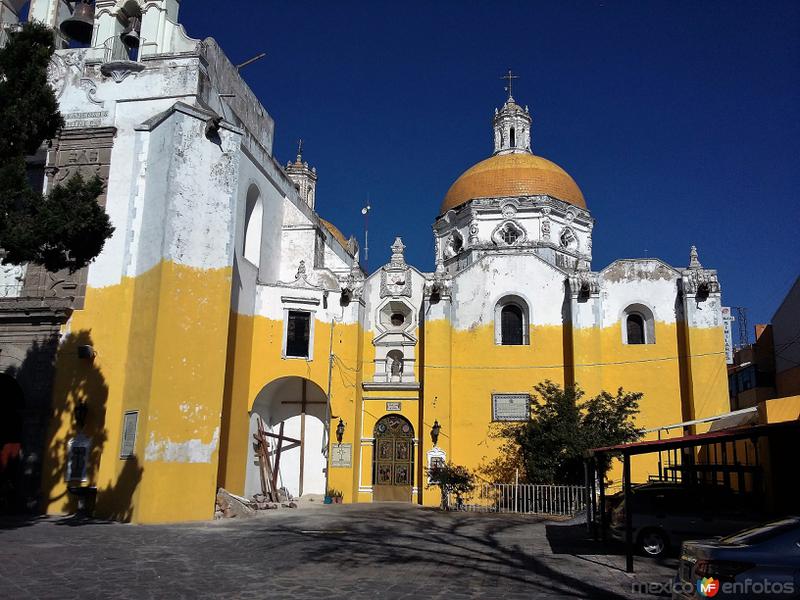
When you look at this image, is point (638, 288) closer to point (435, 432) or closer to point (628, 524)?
point (435, 432)

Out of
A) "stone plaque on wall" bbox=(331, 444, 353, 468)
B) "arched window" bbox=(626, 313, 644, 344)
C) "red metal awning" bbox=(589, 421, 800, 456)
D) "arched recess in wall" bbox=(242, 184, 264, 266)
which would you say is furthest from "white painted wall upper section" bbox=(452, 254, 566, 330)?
"red metal awning" bbox=(589, 421, 800, 456)

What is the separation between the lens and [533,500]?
20.9 metres

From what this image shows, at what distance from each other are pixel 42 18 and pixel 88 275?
389 inches

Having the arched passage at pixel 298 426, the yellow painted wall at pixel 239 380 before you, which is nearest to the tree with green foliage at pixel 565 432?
the yellow painted wall at pixel 239 380

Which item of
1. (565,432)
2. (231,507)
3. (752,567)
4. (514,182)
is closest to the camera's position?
(752,567)

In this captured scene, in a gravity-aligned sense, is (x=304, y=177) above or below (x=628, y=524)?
above

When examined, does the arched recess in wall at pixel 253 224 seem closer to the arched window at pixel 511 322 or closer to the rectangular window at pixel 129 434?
the rectangular window at pixel 129 434

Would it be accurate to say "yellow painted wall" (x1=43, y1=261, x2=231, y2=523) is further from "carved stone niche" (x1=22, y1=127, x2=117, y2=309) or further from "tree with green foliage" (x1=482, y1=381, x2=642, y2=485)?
"tree with green foliage" (x1=482, y1=381, x2=642, y2=485)

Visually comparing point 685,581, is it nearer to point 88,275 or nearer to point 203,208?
point 203,208

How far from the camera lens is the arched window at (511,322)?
82.2 ft

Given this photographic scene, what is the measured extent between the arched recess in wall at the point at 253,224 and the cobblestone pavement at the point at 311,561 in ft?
31.3

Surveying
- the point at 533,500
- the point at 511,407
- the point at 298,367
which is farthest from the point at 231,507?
the point at 511,407

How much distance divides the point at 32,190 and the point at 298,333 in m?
11.7

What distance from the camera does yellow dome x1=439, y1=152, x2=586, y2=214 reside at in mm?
32344
